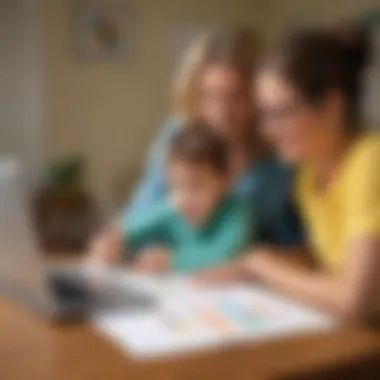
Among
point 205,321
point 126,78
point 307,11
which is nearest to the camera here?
point 205,321

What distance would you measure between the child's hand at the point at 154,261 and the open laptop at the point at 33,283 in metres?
0.10

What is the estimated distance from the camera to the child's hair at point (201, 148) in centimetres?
109

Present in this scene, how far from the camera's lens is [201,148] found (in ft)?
3.56

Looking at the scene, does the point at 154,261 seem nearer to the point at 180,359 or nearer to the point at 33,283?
the point at 33,283

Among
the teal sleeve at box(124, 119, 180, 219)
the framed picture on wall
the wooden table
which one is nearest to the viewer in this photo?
the wooden table

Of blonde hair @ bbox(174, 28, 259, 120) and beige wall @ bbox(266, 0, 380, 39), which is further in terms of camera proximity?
beige wall @ bbox(266, 0, 380, 39)

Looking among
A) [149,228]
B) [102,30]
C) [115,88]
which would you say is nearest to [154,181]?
[149,228]

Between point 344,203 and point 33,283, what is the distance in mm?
410

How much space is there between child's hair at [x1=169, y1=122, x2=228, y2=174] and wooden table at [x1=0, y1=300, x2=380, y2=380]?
1.08 ft

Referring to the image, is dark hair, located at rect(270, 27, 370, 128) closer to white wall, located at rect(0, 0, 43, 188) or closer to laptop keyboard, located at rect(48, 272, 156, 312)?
laptop keyboard, located at rect(48, 272, 156, 312)

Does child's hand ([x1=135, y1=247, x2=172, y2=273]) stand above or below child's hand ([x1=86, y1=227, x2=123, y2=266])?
below

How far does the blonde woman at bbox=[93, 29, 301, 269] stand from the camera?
1.12 meters

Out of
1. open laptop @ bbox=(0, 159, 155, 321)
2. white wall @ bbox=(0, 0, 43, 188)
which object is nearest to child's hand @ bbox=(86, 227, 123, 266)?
open laptop @ bbox=(0, 159, 155, 321)

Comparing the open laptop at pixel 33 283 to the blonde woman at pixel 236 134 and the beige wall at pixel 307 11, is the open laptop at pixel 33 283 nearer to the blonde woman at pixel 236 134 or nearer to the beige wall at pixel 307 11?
the blonde woman at pixel 236 134
